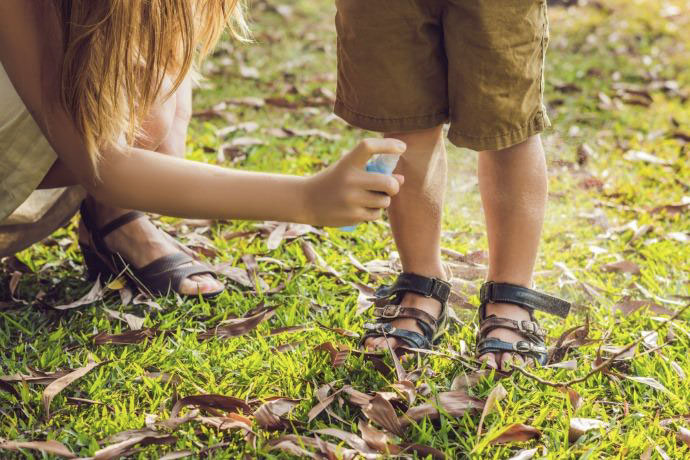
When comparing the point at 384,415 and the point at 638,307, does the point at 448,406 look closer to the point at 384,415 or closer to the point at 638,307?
the point at 384,415

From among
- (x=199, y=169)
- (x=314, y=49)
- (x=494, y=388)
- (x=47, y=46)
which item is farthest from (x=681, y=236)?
(x=314, y=49)

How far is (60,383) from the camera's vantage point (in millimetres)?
1752

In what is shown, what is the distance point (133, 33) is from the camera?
160cm

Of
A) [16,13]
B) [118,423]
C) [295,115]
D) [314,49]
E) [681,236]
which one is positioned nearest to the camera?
[16,13]

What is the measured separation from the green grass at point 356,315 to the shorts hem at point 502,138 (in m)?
0.51

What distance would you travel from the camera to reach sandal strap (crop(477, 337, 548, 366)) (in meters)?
1.92

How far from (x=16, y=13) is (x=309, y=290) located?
1110 mm

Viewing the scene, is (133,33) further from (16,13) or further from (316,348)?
(316,348)

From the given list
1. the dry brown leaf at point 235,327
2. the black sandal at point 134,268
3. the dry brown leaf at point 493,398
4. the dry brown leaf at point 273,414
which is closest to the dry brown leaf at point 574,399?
the dry brown leaf at point 493,398

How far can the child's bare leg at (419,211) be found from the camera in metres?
1.97

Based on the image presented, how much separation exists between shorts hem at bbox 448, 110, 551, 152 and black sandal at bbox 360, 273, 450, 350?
38cm

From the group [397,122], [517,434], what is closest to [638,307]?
[517,434]

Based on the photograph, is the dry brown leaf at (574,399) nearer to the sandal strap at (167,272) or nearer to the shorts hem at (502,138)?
the shorts hem at (502,138)

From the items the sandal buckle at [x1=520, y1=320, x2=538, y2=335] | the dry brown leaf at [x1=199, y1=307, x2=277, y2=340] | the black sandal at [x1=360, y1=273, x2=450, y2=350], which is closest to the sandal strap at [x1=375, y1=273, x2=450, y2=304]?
the black sandal at [x1=360, y1=273, x2=450, y2=350]
